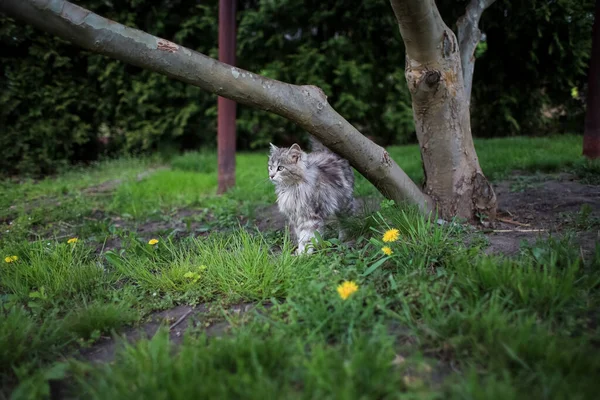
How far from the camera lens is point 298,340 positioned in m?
1.79

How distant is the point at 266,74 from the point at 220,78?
17.1 ft

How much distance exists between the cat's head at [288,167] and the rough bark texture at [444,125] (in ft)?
3.28

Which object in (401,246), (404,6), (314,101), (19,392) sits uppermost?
(404,6)

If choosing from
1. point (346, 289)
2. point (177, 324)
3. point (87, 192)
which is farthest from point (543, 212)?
point (87, 192)

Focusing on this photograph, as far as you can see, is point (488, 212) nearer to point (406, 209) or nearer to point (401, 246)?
point (406, 209)

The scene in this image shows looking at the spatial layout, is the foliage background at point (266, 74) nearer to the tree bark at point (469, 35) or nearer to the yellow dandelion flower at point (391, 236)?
the tree bark at point (469, 35)

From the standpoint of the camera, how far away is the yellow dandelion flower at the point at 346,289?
6.81 feet

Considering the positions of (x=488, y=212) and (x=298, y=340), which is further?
(x=488, y=212)

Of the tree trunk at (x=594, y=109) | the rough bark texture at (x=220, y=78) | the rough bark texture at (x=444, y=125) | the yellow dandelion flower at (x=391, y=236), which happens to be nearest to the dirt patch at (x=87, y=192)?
the rough bark texture at (x=220, y=78)

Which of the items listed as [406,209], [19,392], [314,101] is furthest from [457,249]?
[19,392]

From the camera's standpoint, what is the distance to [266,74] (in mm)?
7723

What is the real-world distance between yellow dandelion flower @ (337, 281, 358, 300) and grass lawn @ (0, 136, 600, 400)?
14mm

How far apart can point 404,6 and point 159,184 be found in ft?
12.9

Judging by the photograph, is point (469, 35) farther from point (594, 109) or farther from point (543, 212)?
point (594, 109)
